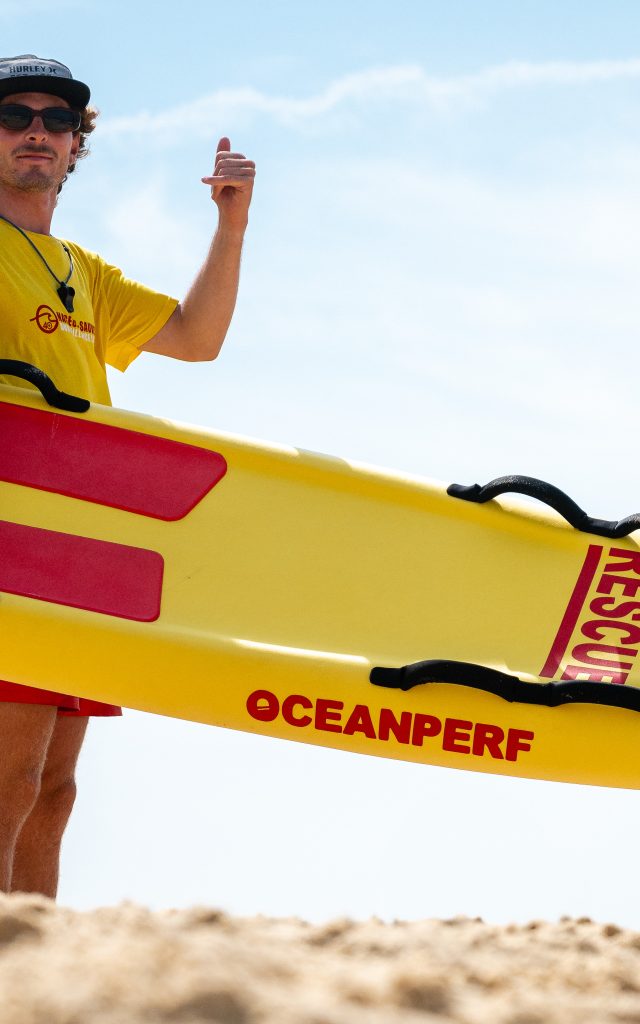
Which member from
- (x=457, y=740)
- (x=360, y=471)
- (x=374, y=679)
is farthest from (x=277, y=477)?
(x=457, y=740)

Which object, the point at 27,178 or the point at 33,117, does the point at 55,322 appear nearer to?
the point at 27,178

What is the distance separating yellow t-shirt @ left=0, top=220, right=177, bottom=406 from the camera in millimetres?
2854

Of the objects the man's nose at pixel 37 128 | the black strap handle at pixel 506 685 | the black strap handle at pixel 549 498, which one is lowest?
the black strap handle at pixel 506 685

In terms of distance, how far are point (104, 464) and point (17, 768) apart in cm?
77

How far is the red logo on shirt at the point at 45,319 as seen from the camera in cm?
286

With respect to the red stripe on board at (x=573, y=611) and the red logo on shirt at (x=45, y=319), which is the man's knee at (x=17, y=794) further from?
the red stripe on board at (x=573, y=611)

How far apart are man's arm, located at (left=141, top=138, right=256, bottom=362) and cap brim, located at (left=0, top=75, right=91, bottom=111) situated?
15.5 inches

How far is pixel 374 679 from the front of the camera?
9.04 feet

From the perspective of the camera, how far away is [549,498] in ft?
10.1

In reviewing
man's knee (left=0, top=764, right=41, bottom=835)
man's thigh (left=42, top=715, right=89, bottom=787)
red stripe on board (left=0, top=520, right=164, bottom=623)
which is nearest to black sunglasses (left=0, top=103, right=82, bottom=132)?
red stripe on board (left=0, top=520, right=164, bottom=623)

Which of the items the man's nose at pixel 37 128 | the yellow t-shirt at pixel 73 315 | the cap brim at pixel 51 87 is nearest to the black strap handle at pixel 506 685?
the yellow t-shirt at pixel 73 315

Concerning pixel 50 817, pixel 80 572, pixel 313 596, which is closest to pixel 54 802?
pixel 50 817

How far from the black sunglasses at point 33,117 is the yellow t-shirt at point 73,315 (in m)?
0.29

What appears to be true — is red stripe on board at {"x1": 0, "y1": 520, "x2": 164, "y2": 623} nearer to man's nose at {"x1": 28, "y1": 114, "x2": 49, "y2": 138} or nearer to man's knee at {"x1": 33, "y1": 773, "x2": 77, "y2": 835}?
man's knee at {"x1": 33, "y1": 773, "x2": 77, "y2": 835}
